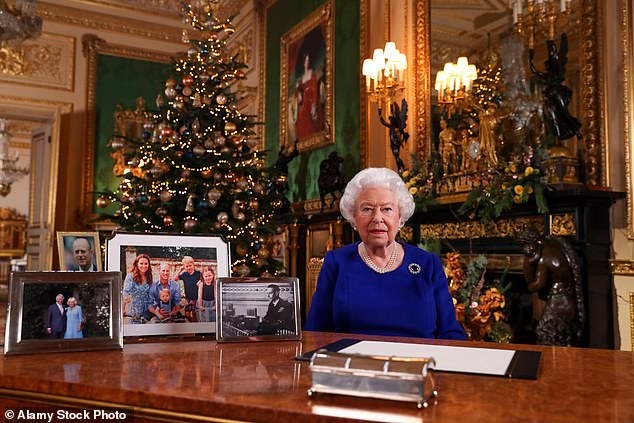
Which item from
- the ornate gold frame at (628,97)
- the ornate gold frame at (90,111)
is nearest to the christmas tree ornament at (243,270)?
the ornate gold frame at (628,97)

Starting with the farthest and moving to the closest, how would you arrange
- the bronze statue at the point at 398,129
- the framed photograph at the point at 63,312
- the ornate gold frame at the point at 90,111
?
the ornate gold frame at the point at 90,111
the bronze statue at the point at 398,129
the framed photograph at the point at 63,312

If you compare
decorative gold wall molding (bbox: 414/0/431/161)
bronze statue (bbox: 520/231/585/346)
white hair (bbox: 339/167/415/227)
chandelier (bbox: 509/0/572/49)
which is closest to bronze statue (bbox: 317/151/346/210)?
decorative gold wall molding (bbox: 414/0/431/161)

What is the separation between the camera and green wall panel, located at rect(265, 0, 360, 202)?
7227 millimetres

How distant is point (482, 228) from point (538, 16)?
1721mm

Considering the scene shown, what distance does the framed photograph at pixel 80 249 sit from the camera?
246cm

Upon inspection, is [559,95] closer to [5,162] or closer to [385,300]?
[385,300]

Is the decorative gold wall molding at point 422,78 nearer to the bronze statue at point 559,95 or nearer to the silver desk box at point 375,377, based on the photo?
the bronze statue at point 559,95

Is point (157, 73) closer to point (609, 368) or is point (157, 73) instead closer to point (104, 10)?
point (104, 10)

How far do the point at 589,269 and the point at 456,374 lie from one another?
10.7ft

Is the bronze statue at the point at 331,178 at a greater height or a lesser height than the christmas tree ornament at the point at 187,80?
lesser

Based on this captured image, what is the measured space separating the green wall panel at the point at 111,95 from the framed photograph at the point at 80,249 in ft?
27.0

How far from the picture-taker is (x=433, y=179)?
17.3ft

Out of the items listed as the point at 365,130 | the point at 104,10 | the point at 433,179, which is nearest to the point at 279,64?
the point at 365,130

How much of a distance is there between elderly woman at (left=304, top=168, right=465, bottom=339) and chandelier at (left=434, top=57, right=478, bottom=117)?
347cm
